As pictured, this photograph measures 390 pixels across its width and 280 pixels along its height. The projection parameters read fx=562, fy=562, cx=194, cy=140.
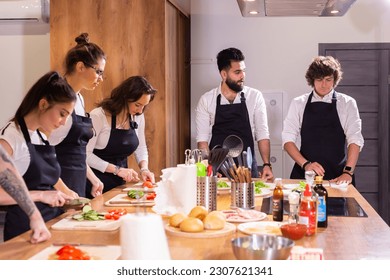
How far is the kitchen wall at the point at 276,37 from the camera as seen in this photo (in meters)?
4.70

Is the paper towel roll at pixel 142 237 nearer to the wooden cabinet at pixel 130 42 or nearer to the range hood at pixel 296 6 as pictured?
the range hood at pixel 296 6

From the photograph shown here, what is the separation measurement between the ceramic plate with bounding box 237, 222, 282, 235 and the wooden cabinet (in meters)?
2.26

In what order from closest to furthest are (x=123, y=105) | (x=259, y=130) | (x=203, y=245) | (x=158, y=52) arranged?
(x=203, y=245)
(x=123, y=105)
(x=259, y=130)
(x=158, y=52)

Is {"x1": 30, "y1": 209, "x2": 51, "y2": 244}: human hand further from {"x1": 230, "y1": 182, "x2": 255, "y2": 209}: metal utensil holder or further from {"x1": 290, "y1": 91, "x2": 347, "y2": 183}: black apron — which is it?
{"x1": 290, "y1": 91, "x2": 347, "y2": 183}: black apron

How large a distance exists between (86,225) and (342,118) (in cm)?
212

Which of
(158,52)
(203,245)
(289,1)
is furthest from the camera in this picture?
(158,52)

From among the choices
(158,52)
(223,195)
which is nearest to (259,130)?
(158,52)

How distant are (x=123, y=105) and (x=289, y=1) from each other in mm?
1078

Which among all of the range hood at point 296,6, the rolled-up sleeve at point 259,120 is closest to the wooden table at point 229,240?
the range hood at point 296,6

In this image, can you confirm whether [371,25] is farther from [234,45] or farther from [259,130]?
[259,130]

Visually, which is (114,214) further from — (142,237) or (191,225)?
(142,237)

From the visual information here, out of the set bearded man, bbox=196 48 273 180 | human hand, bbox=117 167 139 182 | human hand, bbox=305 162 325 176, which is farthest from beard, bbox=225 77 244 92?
human hand, bbox=117 167 139 182

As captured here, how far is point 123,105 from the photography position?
3.20 m

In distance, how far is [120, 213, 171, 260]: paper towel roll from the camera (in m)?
1.15
